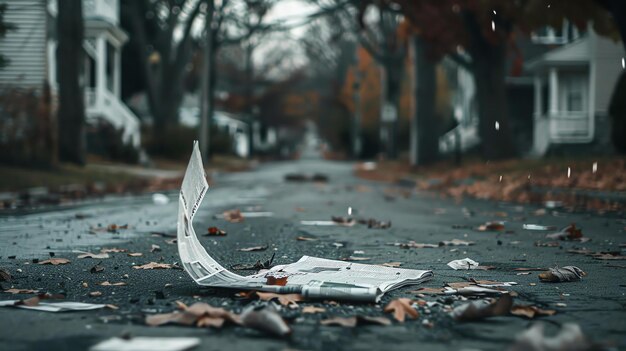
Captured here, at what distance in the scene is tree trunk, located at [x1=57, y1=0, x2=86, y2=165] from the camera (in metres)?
22.9

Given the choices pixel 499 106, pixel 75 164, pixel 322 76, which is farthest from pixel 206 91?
pixel 322 76

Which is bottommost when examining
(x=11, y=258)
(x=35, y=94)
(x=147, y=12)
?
(x=11, y=258)

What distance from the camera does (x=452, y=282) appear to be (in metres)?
5.44

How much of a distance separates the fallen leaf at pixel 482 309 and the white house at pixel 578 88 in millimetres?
26301

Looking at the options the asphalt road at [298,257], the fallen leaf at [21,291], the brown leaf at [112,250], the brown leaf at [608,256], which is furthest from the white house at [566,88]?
the fallen leaf at [21,291]

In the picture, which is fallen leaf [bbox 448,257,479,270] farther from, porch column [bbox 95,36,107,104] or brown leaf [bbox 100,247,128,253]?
porch column [bbox 95,36,107,104]

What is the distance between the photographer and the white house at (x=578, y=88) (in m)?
30.7

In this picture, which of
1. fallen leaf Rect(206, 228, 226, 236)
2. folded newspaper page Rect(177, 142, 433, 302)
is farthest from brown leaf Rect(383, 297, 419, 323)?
fallen leaf Rect(206, 228, 226, 236)

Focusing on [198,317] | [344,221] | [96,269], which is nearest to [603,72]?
[344,221]

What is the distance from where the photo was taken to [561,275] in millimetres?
5582

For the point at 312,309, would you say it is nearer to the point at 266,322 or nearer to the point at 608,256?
the point at 266,322

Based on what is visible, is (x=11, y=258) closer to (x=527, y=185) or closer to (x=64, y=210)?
(x=64, y=210)

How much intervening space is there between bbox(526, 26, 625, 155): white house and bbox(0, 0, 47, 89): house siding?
56.4ft

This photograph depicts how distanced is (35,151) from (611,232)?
14.1 metres
